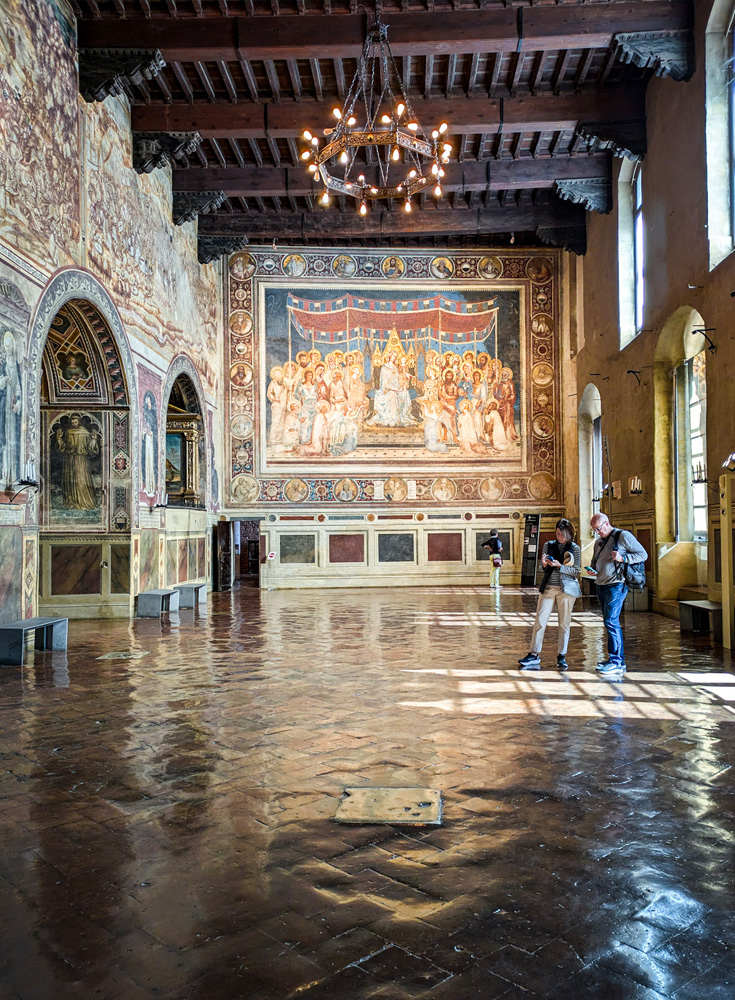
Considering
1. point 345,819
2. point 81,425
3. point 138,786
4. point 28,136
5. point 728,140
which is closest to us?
point 345,819

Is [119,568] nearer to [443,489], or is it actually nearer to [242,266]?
[443,489]

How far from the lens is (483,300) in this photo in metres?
23.1

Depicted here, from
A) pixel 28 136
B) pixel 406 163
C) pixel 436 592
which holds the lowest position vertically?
pixel 436 592

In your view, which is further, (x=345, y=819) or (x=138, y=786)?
(x=138, y=786)

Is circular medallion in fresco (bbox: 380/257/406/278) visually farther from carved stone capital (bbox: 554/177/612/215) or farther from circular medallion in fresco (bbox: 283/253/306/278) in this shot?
carved stone capital (bbox: 554/177/612/215)

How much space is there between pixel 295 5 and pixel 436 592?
13.0 metres

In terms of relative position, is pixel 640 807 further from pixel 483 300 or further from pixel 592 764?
pixel 483 300

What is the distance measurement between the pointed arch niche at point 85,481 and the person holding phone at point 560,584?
804cm

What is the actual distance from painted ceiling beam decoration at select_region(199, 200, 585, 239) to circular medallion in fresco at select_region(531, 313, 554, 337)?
9.80 ft

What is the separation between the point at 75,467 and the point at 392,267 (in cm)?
1257

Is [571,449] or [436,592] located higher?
[571,449]

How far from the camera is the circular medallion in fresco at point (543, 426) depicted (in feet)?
75.2

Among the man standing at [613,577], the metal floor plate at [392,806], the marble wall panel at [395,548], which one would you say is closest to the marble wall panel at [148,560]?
the marble wall panel at [395,548]

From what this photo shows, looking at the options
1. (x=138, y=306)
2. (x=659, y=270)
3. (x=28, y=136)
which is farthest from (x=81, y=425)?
(x=659, y=270)
